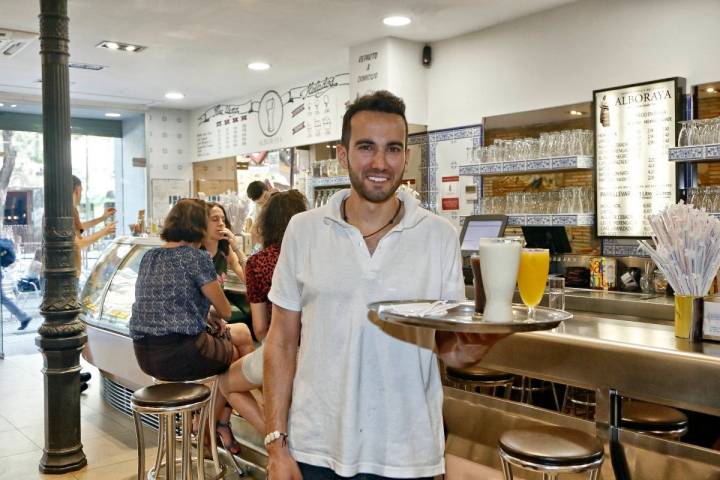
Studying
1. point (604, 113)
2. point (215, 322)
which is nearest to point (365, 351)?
point (215, 322)

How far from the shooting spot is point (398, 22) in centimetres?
547

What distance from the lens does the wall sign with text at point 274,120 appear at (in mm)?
7266

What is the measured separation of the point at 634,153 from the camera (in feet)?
15.2

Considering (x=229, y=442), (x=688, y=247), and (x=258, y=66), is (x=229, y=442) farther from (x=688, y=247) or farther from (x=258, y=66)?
(x=258, y=66)

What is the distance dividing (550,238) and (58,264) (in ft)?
11.0

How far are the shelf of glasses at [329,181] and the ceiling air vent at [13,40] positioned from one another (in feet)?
9.42

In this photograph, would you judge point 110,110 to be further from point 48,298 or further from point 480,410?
point 480,410

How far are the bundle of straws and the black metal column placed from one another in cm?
325

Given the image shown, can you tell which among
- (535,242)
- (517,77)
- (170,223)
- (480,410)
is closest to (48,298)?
(170,223)

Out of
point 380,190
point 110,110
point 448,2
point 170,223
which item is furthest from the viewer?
point 110,110

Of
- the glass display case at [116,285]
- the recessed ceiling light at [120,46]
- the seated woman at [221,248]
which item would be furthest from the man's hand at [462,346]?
the recessed ceiling light at [120,46]

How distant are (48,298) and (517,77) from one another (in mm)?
3869

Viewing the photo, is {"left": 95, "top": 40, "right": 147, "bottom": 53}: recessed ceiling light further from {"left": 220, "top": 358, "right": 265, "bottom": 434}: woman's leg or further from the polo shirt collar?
the polo shirt collar

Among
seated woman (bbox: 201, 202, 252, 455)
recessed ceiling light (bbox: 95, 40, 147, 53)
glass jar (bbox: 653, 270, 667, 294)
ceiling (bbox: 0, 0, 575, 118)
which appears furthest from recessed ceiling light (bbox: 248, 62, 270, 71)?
glass jar (bbox: 653, 270, 667, 294)
